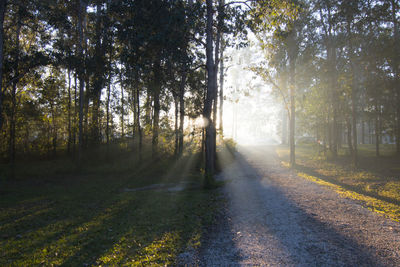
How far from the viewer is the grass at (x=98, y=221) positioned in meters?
4.81

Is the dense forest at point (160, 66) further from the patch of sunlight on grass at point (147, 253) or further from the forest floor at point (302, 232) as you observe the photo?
the patch of sunlight on grass at point (147, 253)

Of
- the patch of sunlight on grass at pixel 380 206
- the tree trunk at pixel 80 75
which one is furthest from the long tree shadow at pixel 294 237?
the tree trunk at pixel 80 75

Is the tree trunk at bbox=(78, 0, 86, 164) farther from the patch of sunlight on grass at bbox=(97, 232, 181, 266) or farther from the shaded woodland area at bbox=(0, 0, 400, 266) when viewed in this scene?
the patch of sunlight on grass at bbox=(97, 232, 181, 266)

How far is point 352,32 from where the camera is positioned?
17875 mm

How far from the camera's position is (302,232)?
5.61m

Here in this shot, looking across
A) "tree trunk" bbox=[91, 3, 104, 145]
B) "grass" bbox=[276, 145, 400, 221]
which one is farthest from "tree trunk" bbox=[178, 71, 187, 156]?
"grass" bbox=[276, 145, 400, 221]

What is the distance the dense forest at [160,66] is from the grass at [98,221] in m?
3.58

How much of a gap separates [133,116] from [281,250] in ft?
65.3

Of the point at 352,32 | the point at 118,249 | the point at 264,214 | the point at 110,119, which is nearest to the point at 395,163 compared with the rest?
the point at 352,32

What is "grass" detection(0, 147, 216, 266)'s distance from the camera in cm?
481

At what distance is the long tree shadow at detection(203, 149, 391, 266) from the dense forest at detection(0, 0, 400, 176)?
462 cm

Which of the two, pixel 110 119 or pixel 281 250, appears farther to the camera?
pixel 110 119

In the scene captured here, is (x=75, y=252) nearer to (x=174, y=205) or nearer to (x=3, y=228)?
(x=3, y=228)

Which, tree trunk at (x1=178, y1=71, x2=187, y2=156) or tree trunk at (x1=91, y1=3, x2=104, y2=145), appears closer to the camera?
tree trunk at (x1=178, y1=71, x2=187, y2=156)
